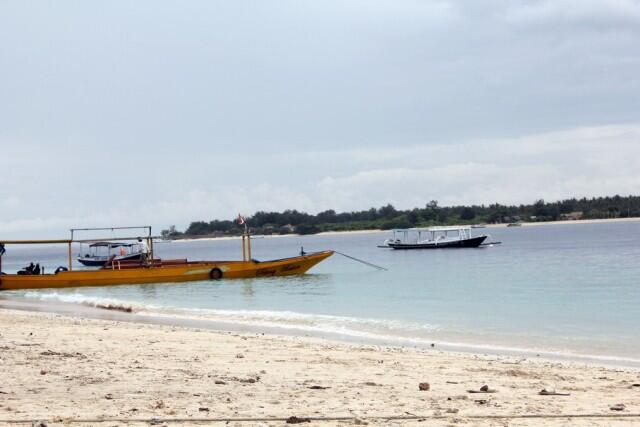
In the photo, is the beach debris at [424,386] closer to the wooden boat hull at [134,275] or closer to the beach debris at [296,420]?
the beach debris at [296,420]

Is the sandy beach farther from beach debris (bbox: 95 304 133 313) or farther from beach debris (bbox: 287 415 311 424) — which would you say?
beach debris (bbox: 95 304 133 313)

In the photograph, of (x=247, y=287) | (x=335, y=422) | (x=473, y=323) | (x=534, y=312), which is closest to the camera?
(x=335, y=422)

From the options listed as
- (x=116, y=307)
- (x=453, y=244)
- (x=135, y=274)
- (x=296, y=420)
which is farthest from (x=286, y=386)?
(x=453, y=244)

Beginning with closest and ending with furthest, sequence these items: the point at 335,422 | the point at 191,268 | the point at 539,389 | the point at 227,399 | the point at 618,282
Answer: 1. the point at 335,422
2. the point at 227,399
3. the point at 539,389
4. the point at 618,282
5. the point at 191,268

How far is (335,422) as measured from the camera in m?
6.15

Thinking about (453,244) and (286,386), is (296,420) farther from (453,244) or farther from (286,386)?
(453,244)

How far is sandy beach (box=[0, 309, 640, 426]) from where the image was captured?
20.7 ft

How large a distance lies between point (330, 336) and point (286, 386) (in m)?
6.85

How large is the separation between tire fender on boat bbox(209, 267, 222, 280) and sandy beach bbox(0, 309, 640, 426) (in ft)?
68.4

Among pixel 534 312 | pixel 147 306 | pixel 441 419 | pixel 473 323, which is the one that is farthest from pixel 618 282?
pixel 441 419

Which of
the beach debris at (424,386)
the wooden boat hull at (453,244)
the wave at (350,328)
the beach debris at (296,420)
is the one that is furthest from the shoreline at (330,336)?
the wooden boat hull at (453,244)

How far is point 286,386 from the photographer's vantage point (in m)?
7.76

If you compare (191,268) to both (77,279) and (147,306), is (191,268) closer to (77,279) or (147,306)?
(77,279)

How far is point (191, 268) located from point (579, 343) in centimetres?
2171
